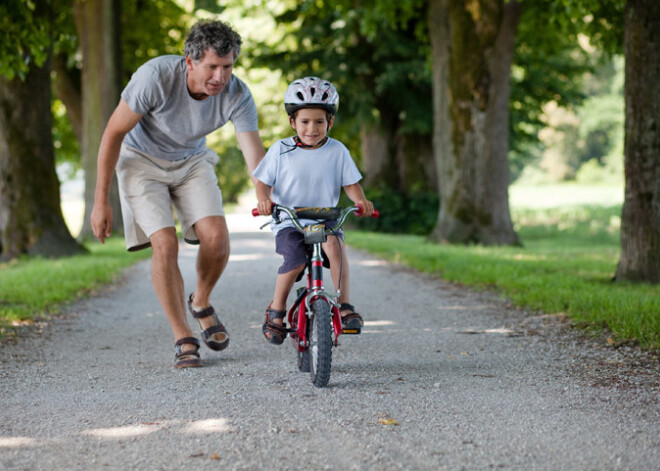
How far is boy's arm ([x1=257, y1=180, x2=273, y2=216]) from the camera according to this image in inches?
188

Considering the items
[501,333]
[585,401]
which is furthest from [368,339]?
[585,401]

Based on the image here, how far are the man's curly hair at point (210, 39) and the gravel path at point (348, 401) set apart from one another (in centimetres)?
195

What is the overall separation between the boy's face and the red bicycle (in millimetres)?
454

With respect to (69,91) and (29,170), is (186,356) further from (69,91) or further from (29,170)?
(69,91)

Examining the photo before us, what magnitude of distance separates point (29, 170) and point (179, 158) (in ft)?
27.8

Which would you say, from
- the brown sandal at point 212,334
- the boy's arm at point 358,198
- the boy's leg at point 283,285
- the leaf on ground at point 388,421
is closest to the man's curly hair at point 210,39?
the boy's arm at point 358,198

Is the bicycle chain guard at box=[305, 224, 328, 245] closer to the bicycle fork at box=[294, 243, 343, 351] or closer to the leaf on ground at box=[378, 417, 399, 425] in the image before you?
the bicycle fork at box=[294, 243, 343, 351]

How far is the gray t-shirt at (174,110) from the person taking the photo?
5.07 m

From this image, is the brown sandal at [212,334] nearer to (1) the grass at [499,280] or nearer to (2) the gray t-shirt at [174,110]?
(2) the gray t-shirt at [174,110]

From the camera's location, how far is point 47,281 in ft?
32.4

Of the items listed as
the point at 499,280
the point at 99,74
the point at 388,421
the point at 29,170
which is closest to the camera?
the point at 388,421

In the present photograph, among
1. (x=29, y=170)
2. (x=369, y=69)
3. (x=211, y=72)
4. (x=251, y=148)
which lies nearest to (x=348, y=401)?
(x=251, y=148)

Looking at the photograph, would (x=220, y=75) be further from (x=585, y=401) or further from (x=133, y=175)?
(x=585, y=401)

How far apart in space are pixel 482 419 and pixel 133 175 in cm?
278
